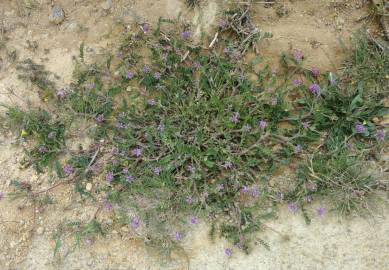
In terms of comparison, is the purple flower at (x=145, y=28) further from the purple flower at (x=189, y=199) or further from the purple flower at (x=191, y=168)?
the purple flower at (x=189, y=199)

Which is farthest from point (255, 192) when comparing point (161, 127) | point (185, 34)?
point (185, 34)

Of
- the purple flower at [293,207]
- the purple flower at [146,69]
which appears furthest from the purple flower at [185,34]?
the purple flower at [293,207]

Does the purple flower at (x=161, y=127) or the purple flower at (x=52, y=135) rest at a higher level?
the purple flower at (x=161, y=127)

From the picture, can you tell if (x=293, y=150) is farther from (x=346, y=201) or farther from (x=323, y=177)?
(x=346, y=201)

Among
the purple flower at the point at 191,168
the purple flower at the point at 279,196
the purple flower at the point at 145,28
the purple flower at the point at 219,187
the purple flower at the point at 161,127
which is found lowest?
the purple flower at the point at 279,196

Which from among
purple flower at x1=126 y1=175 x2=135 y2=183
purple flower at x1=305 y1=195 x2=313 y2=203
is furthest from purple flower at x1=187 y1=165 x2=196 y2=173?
purple flower at x1=305 y1=195 x2=313 y2=203

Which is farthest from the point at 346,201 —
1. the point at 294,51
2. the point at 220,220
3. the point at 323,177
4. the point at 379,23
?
the point at 379,23
